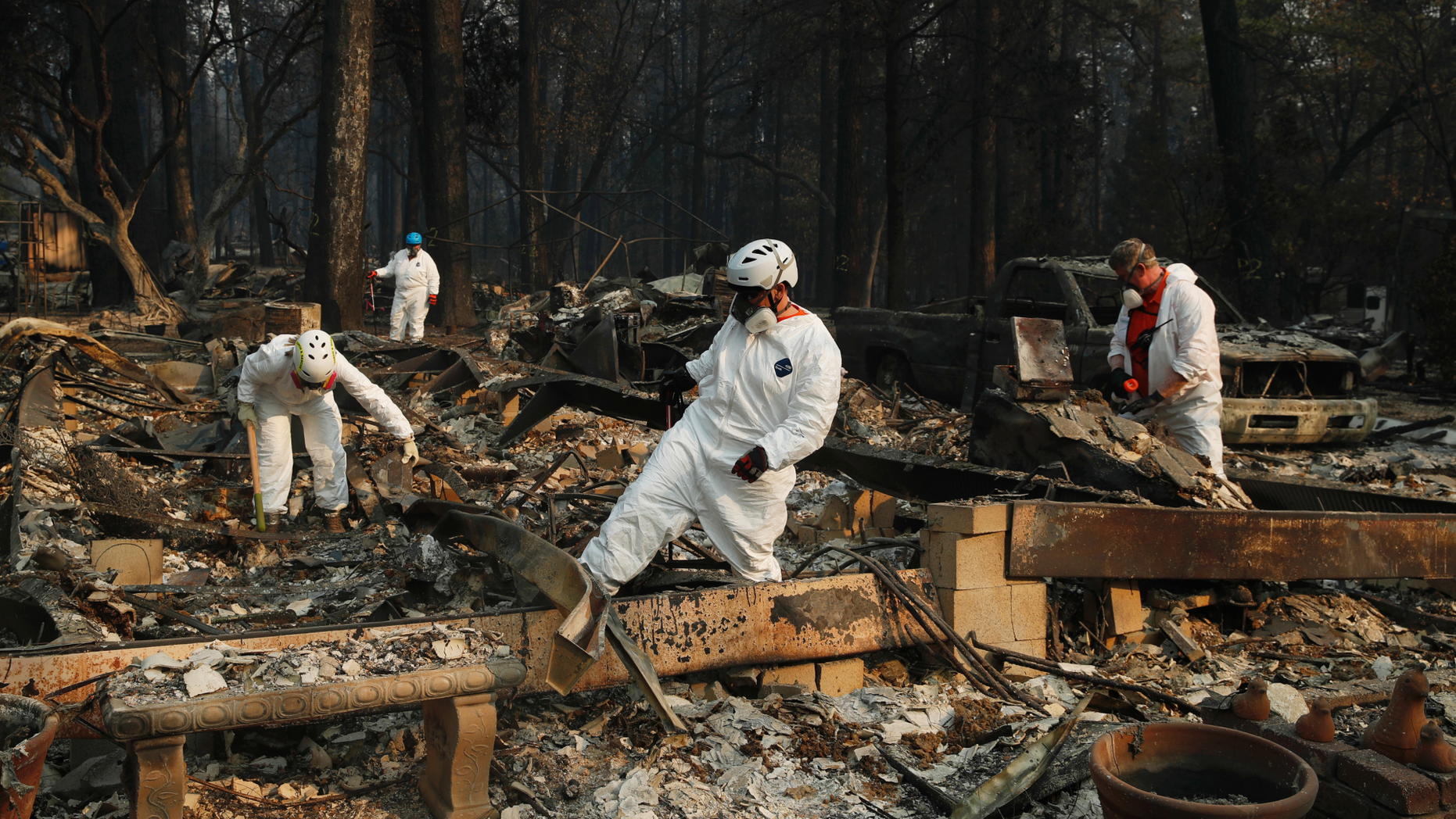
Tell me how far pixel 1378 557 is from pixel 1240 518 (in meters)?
0.82

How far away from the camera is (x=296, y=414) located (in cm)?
742

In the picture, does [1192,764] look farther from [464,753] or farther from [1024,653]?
[464,753]

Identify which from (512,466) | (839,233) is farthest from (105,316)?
(839,233)

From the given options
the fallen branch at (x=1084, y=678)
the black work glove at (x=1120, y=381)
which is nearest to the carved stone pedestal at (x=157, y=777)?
the fallen branch at (x=1084, y=678)

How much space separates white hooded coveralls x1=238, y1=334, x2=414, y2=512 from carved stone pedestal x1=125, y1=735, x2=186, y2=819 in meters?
4.30

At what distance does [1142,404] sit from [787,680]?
3.35 meters

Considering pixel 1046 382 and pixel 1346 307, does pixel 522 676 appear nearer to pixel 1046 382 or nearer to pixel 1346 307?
pixel 1046 382

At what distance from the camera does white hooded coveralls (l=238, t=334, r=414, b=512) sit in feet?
22.9

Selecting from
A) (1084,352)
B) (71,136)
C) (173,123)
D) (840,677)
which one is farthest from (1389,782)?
(173,123)

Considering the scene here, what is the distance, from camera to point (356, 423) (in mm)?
9492

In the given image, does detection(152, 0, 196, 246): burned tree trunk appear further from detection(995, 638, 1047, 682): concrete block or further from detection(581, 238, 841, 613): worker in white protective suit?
detection(995, 638, 1047, 682): concrete block

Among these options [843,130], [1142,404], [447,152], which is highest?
[843,130]

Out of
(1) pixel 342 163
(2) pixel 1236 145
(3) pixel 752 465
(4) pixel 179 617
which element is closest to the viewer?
(3) pixel 752 465

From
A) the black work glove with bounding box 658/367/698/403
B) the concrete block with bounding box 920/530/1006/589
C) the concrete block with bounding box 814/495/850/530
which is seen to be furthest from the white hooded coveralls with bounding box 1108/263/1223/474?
the black work glove with bounding box 658/367/698/403
